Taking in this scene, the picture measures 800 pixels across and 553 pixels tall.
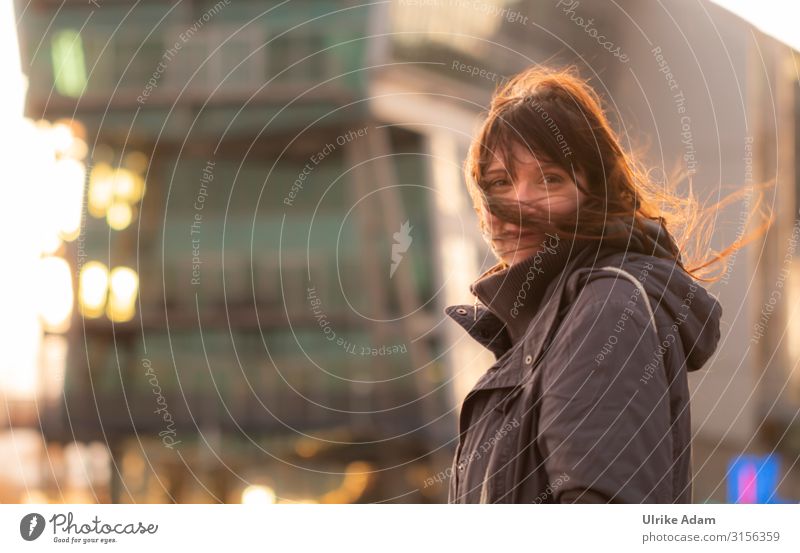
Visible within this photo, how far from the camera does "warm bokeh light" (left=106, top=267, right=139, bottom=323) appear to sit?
485 cm

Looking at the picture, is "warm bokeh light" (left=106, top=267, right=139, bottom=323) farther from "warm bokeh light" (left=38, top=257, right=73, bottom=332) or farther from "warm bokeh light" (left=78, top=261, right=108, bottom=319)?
"warm bokeh light" (left=38, top=257, right=73, bottom=332)

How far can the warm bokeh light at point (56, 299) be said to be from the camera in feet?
16.9

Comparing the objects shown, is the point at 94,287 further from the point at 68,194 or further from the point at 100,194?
the point at 68,194

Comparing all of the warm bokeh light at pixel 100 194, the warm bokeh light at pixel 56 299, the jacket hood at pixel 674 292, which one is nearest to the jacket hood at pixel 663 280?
the jacket hood at pixel 674 292

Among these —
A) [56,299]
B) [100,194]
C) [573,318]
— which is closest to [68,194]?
[100,194]

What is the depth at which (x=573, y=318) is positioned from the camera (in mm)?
1161

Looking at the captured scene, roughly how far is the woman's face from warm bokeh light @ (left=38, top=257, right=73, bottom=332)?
4022 mm

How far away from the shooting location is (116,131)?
19.1 feet

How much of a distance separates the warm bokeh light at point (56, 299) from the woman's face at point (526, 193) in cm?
402

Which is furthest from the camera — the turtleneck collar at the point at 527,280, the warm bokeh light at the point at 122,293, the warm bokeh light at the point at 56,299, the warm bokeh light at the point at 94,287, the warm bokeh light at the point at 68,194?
the warm bokeh light at the point at 56,299

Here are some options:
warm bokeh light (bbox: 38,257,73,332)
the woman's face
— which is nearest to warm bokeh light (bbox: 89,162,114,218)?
warm bokeh light (bbox: 38,257,73,332)
